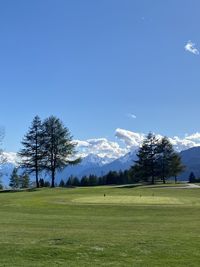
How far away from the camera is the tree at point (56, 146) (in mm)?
83812

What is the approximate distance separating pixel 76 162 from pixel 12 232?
67779mm

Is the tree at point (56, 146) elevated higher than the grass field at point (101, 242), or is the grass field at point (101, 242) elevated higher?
the tree at point (56, 146)

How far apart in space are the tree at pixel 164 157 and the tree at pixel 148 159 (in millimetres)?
821

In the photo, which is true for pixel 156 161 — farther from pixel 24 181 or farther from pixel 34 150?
pixel 24 181

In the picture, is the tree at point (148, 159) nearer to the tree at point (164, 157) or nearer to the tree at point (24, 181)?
the tree at point (164, 157)

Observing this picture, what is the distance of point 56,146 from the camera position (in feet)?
276

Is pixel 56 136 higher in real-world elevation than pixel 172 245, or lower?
higher

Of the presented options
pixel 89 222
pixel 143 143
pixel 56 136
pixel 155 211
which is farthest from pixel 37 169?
pixel 89 222

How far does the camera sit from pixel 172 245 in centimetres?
1622

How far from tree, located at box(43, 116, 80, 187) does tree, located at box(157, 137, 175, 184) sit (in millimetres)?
22705

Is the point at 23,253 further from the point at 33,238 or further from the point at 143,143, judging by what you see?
the point at 143,143

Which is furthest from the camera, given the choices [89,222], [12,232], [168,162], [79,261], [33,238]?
[168,162]

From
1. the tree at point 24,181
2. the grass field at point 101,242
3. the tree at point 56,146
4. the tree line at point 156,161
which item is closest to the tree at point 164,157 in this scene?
the tree line at point 156,161

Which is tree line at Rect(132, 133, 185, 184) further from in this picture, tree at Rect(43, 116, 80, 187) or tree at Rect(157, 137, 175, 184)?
tree at Rect(43, 116, 80, 187)
